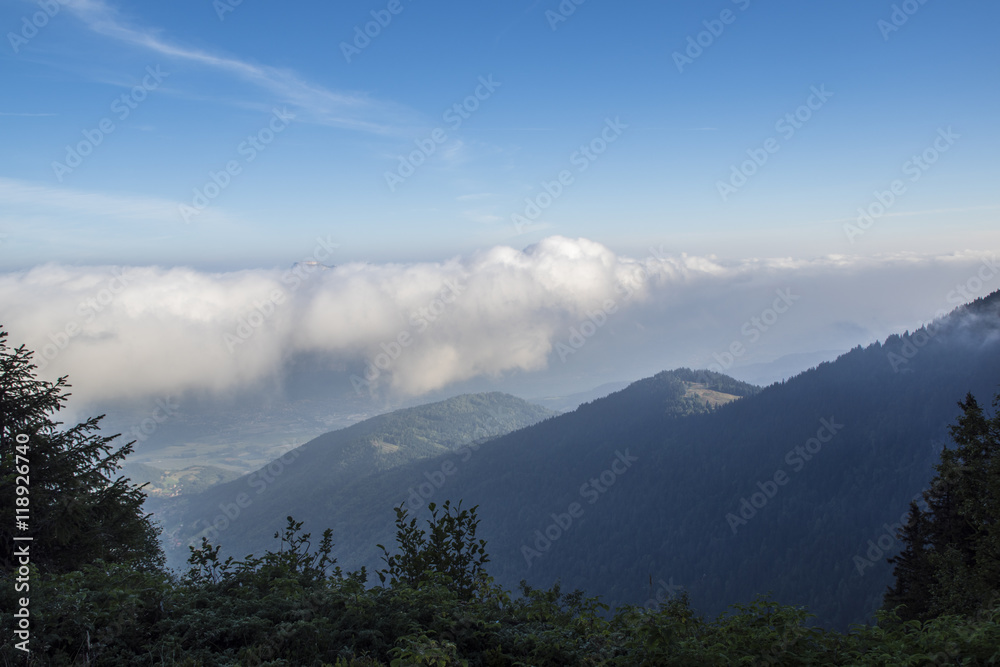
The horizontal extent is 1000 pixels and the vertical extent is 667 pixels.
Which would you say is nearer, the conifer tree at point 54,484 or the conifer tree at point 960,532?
the conifer tree at point 54,484

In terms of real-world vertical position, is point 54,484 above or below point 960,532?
above

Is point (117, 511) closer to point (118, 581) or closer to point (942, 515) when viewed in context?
point (118, 581)

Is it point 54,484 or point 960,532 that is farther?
point 960,532

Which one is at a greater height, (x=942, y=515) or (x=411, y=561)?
(x=411, y=561)

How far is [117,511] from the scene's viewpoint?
499 inches

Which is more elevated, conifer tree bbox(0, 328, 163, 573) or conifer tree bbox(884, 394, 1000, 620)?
conifer tree bbox(0, 328, 163, 573)

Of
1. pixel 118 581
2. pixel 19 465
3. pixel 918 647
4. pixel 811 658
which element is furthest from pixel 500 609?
pixel 19 465

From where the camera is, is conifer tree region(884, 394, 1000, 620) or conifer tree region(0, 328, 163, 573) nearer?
conifer tree region(0, 328, 163, 573)

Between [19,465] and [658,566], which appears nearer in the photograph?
[19,465]

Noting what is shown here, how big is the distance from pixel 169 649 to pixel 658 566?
219382 millimetres

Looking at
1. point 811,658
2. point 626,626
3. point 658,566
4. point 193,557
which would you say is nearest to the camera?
point 811,658

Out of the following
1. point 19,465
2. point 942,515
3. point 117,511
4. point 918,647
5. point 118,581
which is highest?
point 19,465

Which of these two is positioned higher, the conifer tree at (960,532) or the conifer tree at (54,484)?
the conifer tree at (54,484)

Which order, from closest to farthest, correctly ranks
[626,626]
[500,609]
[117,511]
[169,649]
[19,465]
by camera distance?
[169,649] → [626,626] → [500,609] → [19,465] → [117,511]
